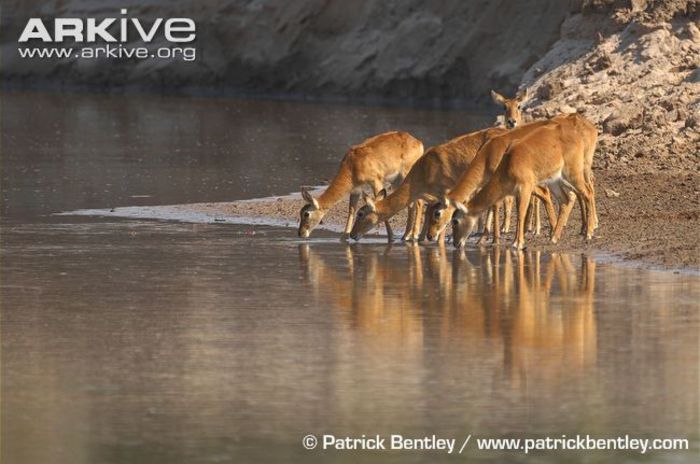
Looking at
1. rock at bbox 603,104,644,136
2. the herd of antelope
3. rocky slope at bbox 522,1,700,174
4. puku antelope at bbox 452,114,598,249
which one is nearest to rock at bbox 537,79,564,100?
rocky slope at bbox 522,1,700,174

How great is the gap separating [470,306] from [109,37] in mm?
58157

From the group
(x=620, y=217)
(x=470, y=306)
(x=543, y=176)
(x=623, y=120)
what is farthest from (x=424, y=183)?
(x=623, y=120)

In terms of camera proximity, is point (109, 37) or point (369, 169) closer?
point (369, 169)

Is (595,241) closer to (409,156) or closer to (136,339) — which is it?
(409,156)

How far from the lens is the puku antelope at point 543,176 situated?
1773 centimetres

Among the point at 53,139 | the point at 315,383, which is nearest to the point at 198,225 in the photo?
the point at 315,383

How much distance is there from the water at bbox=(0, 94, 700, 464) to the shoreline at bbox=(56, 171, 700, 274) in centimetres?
55

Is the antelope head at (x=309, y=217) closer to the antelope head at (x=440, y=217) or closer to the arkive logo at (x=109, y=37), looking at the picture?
the antelope head at (x=440, y=217)

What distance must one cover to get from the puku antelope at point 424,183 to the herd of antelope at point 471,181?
11 mm

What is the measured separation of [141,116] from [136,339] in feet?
119

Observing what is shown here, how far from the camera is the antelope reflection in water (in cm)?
1206

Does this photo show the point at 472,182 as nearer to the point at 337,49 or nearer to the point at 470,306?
the point at 470,306

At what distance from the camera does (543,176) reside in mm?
18062

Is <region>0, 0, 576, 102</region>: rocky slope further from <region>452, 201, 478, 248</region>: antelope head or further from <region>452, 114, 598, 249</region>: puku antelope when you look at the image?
<region>452, 201, 478, 248</region>: antelope head
